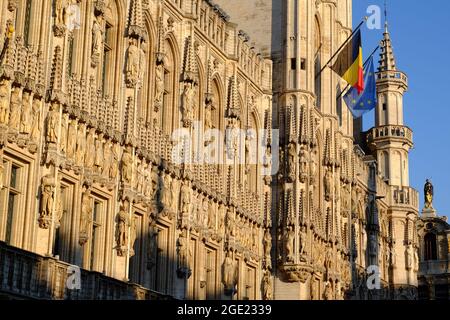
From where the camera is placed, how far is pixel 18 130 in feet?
84.5

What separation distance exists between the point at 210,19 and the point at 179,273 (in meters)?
11.9

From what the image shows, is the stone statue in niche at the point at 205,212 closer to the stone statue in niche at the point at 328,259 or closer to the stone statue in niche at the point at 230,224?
the stone statue in niche at the point at 230,224

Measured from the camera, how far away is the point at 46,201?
26.4m

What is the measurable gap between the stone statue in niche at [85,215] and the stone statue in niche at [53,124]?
2.60 metres

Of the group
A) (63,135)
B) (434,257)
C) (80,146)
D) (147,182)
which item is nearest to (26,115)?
(63,135)

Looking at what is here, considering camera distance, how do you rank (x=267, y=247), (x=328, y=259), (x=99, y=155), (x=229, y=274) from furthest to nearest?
(x=328, y=259), (x=267, y=247), (x=229, y=274), (x=99, y=155)

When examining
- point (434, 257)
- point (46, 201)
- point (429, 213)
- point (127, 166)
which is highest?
point (429, 213)

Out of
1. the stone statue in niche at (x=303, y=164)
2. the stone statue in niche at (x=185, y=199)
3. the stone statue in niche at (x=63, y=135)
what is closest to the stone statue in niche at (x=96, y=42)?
the stone statue in niche at (x=63, y=135)

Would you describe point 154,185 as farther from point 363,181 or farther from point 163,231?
point 363,181

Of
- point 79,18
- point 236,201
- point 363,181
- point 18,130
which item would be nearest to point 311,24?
point 236,201

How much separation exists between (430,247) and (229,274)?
160 feet

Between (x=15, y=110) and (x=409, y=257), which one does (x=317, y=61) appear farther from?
(x=15, y=110)

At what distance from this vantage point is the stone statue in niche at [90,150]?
29.1m

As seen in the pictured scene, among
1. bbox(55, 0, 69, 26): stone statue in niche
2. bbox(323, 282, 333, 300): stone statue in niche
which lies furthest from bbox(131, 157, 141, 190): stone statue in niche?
bbox(323, 282, 333, 300): stone statue in niche
